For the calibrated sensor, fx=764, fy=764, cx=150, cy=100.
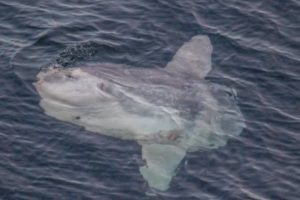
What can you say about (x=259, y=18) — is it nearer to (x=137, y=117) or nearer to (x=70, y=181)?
(x=137, y=117)

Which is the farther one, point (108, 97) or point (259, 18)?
point (259, 18)

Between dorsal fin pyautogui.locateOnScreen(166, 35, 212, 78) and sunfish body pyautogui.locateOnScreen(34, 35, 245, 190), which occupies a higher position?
dorsal fin pyautogui.locateOnScreen(166, 35, 212, 78)

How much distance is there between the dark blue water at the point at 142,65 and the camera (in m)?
13.1

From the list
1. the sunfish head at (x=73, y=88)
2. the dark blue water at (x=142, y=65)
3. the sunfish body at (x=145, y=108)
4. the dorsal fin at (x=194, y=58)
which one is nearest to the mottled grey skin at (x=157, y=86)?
the sunfish body at (x=145, y=108)

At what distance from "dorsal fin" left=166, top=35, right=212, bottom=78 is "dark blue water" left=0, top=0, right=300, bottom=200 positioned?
8.6 inches

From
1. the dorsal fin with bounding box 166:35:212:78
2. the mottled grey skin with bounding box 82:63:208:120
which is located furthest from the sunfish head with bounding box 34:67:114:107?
the dorsal fin with bounding box 166:35:212:78

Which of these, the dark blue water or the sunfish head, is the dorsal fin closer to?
the dark blue water

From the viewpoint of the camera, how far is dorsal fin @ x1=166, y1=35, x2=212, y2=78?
16.3m

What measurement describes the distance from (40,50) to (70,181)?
4493mm

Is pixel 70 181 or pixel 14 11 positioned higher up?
pixel 14 11

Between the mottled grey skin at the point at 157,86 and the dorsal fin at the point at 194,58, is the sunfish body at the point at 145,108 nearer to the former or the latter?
the mottled grey skin at the point at 157,86

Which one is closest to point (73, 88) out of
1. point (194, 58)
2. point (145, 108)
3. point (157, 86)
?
point (145, 108)

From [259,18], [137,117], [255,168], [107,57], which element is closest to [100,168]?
[137,117]

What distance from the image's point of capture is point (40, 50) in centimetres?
1670
